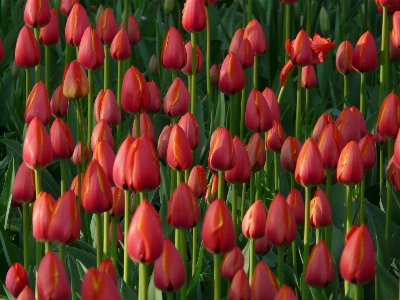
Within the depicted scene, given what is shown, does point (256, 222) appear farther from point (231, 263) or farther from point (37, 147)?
point (37, 147)

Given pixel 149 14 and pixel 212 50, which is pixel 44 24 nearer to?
pixel 212 50

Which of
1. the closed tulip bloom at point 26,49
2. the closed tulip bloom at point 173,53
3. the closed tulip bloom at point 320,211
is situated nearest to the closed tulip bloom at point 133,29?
the closed tulip bloom at point 26,49

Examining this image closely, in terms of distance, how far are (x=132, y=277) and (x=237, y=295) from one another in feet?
1.76

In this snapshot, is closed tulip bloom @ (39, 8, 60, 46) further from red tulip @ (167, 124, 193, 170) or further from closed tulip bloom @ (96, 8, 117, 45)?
red tulip @ (167, 124, 193, 170)

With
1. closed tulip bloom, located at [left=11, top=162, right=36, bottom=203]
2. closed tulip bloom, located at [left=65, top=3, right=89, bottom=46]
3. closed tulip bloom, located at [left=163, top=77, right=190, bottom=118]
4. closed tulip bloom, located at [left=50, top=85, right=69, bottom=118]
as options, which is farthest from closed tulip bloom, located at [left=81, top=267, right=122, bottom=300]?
closed tulip bloom, located at [left=65, top=3, right=89, bottom=46]

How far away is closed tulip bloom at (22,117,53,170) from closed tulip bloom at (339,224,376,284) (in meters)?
0.65

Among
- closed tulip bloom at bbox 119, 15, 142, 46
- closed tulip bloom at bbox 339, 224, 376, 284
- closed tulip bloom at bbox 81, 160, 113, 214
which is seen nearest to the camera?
closed tulip bloom at bbox 339, 224, 376, 284

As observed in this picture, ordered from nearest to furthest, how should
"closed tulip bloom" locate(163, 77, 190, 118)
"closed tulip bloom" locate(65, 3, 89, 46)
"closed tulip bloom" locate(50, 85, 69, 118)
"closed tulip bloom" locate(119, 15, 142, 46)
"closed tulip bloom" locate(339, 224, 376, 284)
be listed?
"closed tulip bloom" locate(339, 224, 376, 284)
"closed tulip bloom" locate(163, 77, 190, 118)
"closed tulip bloom" locate(50, 85, 69, 118)
"closed tulip bloom" locate(65, 3, 89, 46)
"closed tulip bloom" locate(119, 15, 142, 46)

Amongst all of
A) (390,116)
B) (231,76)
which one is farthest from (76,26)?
(390,116)

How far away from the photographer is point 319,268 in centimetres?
173

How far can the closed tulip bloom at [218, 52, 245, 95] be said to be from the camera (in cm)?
247

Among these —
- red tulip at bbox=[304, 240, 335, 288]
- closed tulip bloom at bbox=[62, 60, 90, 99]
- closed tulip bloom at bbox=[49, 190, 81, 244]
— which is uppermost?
closed tulip bloom at bbox=[62, 60, 90, 99]

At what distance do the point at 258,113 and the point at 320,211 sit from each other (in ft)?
1.25

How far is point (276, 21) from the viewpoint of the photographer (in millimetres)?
4273
